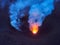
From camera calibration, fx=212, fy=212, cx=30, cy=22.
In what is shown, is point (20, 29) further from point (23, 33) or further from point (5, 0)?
point (5, 0)

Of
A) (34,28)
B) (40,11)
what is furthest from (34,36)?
(40,11)

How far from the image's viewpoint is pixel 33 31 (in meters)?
1.86

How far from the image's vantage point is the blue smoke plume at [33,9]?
182 centimetres

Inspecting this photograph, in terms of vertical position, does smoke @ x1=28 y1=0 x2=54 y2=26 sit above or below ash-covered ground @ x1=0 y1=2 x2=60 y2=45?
above

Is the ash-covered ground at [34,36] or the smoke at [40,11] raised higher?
the smoke at [40,11]

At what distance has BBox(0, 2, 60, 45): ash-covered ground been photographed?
1833mm

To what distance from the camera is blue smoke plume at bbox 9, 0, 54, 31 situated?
1.82m

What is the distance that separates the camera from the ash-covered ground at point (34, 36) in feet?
6.01

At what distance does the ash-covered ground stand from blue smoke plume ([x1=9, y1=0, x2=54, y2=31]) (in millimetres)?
43

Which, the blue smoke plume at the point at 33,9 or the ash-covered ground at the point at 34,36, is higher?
the blue smoke plume at the point at 33,9

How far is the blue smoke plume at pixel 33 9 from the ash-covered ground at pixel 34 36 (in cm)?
4

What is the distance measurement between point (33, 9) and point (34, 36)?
239 millimetres

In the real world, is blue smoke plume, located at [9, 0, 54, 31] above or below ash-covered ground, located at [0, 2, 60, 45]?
above

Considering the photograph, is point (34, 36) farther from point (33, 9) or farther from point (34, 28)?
point (33, 9)
